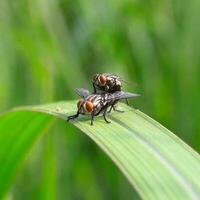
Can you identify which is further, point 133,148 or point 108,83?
point 108,83

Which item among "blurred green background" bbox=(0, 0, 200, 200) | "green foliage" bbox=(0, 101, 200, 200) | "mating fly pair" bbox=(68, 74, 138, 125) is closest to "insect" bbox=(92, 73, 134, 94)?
"mating fly pair" bbox=(68, 74, 138, 125)

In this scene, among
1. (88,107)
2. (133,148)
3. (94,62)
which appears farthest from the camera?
(94,62)

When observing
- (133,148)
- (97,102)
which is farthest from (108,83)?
(133,148)

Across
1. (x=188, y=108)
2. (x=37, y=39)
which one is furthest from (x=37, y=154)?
(x=188, y=108)

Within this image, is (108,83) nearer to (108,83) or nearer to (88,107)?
(108,83)

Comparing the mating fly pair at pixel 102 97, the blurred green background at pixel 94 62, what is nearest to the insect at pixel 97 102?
the mating fly pair at pixel 102 97

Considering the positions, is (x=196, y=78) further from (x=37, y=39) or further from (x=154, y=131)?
(x=154, y=131)
